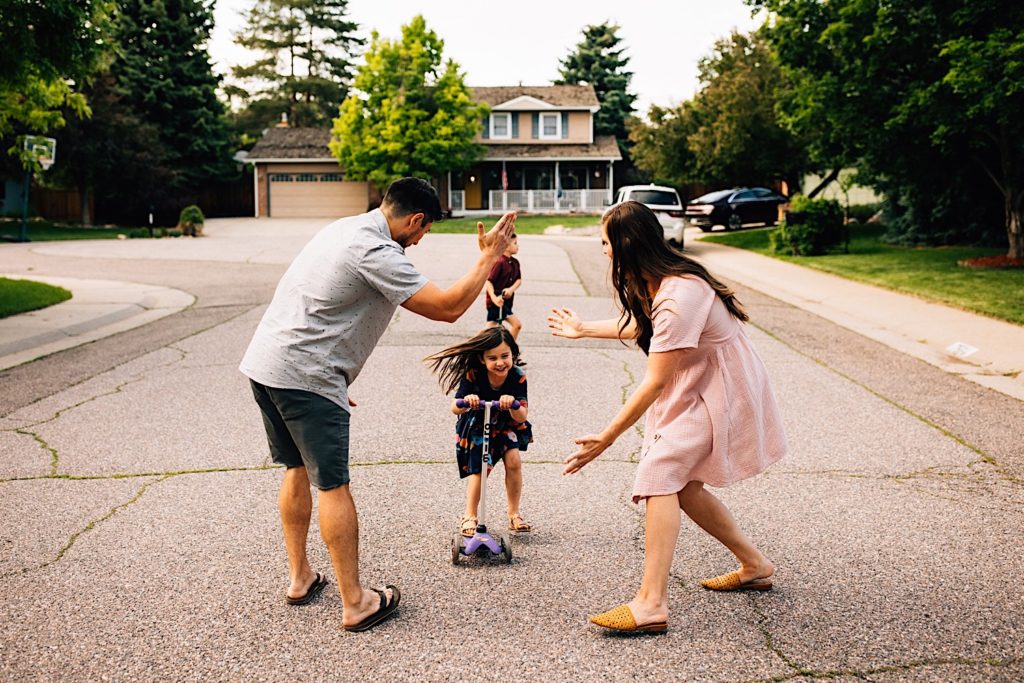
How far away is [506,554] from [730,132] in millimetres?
30517

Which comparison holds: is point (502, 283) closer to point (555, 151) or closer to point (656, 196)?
point (656, 196)

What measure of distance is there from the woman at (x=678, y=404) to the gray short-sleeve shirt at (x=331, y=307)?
935 mm

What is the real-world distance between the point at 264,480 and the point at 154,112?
1724 inches

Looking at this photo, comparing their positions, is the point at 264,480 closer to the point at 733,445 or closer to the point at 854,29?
the point at 733,445

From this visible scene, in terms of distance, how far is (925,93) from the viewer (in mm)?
17891

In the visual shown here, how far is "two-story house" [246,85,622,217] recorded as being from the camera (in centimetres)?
4856

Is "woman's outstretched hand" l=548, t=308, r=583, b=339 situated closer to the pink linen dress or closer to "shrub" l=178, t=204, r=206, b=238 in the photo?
the pink linen dress

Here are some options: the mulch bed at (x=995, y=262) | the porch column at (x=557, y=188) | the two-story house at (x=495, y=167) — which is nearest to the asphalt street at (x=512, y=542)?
the mulch bed at (x=995, y=262)

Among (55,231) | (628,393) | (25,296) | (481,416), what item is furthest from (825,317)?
(55,231)

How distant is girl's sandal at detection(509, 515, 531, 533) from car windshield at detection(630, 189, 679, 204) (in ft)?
76.8

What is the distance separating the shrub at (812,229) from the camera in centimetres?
2428

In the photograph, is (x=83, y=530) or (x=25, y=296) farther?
(x=25, y=296)

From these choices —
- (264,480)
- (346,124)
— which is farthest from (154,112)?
(264,480)

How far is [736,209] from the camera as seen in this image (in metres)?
34.9
